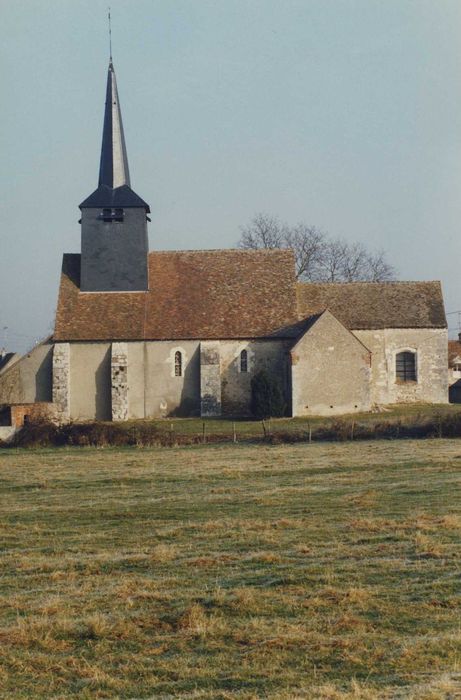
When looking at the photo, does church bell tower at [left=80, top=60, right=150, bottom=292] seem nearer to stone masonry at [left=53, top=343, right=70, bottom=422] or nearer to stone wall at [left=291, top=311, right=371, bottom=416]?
stone masonry at [left=53, top=343, right=70, bottom=422]

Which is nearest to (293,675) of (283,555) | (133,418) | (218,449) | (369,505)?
(283,555)

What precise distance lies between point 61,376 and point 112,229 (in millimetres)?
7142

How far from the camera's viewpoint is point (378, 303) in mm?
40719

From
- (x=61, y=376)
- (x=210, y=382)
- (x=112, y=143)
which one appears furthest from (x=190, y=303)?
(x=112, y=143)

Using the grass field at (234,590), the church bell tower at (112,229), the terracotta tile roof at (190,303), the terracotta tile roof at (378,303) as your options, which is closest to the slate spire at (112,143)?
the church bell tower at (112,229)

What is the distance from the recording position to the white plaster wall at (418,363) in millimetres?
39688

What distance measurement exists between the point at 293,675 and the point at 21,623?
2720mm

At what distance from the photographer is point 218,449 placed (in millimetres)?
25016

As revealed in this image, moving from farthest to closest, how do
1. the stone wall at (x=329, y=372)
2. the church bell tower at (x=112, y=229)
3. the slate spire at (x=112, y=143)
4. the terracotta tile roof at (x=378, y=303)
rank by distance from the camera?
the terracotta tile roof at (x=378, y=303), the slate spire at (x=112, y=143), the church bell tower at (x=112, y=229), the stone wall at (x=329, y=372)

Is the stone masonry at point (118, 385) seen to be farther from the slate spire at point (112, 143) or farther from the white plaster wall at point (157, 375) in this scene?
the slate spire at point (112, 143)

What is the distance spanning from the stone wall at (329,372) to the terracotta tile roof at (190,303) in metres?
2.02

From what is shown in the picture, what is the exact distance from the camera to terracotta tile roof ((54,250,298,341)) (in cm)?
3784

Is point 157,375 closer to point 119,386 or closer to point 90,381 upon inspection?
point 119,386

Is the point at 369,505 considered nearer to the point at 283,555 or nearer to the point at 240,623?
the point at 283,555
